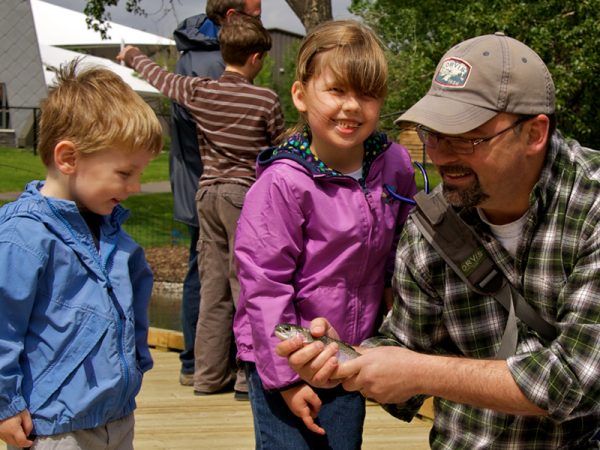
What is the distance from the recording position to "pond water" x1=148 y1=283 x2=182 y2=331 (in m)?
10.0

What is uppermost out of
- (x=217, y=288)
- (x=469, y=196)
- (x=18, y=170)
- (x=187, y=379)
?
(x=469, y=196)

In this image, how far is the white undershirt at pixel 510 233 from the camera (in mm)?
2662

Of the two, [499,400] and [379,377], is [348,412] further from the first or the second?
[499,400]

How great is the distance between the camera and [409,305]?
2826mm

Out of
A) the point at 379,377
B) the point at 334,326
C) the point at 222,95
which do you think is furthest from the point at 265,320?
the point at 222,95

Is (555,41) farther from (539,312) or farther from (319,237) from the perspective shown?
(539,312)

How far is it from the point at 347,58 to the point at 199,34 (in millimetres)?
2578

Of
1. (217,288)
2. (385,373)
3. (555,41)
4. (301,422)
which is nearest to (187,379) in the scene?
(217,288)

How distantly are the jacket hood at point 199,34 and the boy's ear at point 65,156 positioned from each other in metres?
2.67

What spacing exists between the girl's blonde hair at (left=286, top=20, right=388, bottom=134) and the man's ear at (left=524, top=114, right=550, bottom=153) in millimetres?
656

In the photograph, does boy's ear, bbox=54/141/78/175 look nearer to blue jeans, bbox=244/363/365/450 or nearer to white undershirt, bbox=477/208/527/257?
blue jeans, bbox=244/363/365/450

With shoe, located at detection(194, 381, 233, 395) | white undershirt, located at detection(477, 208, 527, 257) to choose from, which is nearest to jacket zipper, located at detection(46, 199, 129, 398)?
white undershirt, located at detection(477, 208, 527, 257)

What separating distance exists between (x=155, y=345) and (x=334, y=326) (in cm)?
393

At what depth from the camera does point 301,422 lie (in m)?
2.99
